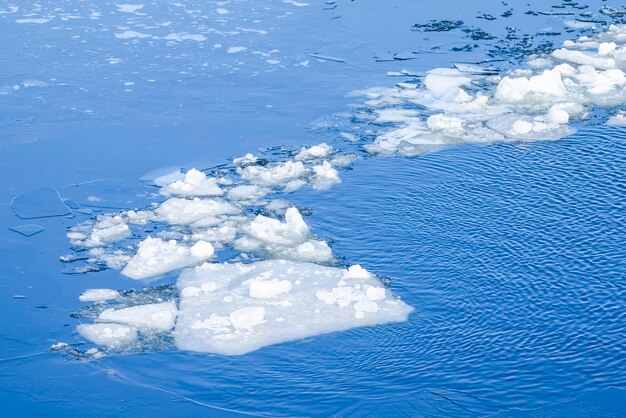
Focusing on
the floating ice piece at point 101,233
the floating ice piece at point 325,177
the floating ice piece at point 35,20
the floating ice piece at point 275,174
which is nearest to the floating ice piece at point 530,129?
the floating ice piece at point 325,177

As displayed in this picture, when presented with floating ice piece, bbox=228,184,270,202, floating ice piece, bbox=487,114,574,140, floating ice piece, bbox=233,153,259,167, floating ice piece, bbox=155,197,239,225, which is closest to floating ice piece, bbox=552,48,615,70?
floating ice piece, bbox=487,114,574,140

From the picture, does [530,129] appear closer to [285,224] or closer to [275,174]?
[275,174]

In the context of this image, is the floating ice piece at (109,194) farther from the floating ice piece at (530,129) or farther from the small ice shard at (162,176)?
the floating ice piece at (530,129)

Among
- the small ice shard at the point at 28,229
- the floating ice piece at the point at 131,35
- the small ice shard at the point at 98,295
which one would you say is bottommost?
the small ice shard at the point at 98,295

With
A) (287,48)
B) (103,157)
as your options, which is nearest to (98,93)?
(103,157)

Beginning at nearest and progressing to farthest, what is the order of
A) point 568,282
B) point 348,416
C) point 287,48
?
point 348,416 → point 568,282 → point 287,48

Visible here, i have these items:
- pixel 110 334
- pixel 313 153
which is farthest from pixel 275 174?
pixel 110 334

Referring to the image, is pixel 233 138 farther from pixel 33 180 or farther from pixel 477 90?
pixel 477 90
